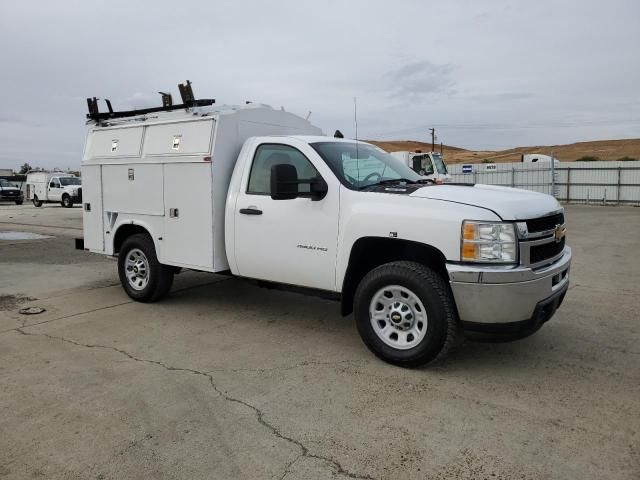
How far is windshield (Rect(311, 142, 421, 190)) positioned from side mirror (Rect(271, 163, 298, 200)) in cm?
43

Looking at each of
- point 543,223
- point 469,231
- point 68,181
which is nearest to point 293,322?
point 469,231

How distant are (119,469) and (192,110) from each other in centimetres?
423

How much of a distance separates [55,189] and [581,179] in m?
31.3

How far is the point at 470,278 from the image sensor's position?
3.96 metres

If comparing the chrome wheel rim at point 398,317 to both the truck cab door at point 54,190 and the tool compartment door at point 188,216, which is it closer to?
the tool compartment door at point 188,216

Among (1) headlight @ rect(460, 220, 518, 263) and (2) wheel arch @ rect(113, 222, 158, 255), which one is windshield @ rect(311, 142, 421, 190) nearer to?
(1) headlight @ rect(460, 220, 518, 263)

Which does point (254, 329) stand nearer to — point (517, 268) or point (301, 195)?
point (301, 195)


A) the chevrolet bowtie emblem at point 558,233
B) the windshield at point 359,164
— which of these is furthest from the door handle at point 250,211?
the chevrolet bowtie emblem at point 558,233

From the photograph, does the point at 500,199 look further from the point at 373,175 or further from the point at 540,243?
the point at 373,175

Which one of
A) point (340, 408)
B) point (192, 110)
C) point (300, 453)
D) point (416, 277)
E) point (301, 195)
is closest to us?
point (300, 453)

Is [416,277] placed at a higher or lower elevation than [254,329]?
higher

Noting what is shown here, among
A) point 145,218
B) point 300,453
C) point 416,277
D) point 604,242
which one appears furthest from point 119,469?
point 604,242

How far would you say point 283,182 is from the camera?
15.2ft

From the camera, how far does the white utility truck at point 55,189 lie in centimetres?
3173
